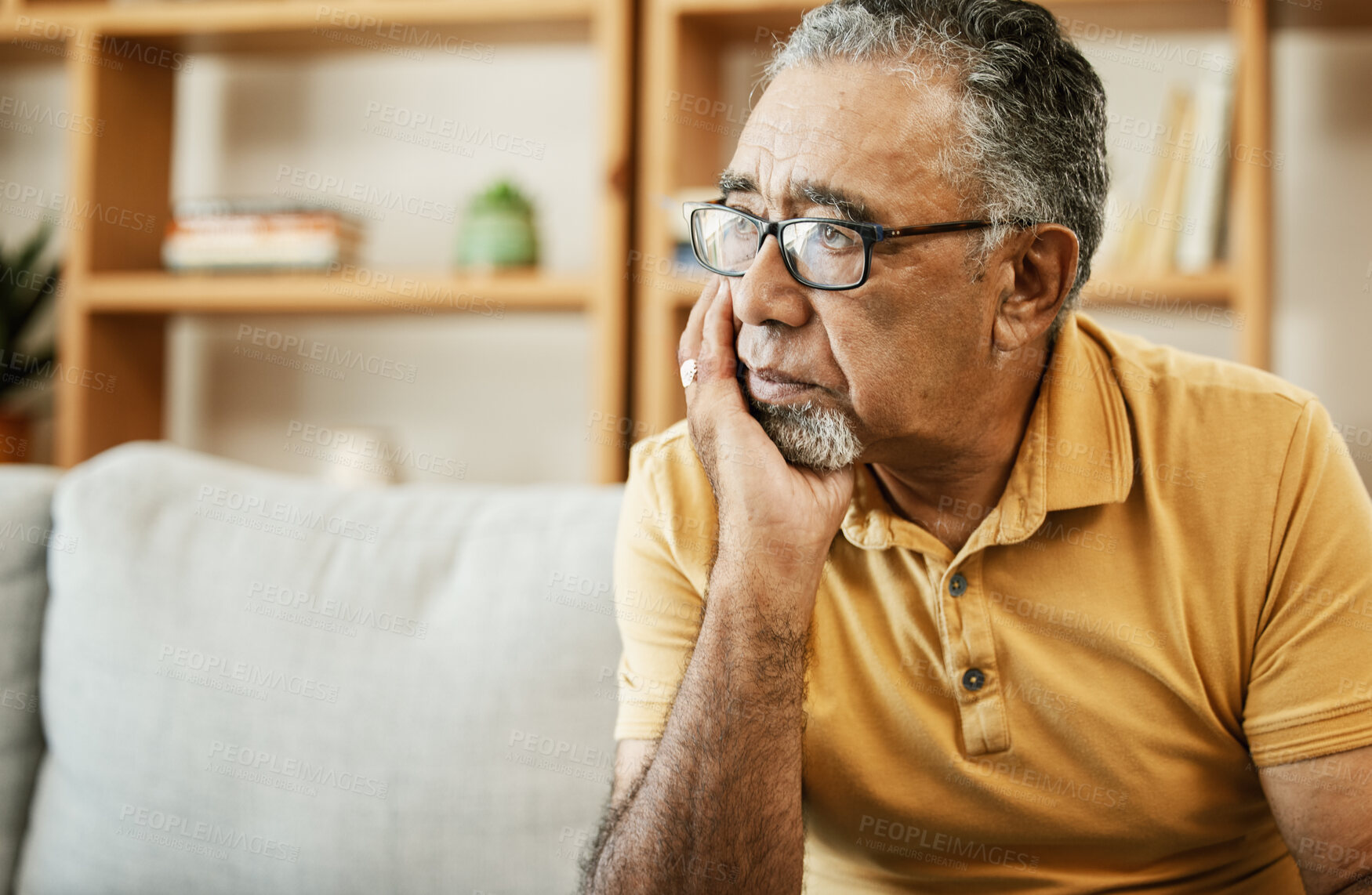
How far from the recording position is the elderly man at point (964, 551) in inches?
39.1

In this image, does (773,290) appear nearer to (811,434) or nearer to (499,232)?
(811,434)

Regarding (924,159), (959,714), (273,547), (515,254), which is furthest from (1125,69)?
(273,547)

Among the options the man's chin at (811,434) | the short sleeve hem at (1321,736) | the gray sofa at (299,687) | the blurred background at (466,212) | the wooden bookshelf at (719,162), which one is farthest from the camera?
the blurred background at (466,212)

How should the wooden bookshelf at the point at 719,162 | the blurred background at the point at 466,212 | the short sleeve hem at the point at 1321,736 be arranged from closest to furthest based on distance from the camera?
the short sleeve hem at the point at 1321,736, the wooden bookshelf at the point at 719,162, the blurred background at the point at 466,212

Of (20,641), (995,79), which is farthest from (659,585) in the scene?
(20,641)

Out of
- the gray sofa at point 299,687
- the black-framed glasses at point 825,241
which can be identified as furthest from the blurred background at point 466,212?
the black-framed glasses at point 825,241

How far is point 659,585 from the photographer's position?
3.74ft

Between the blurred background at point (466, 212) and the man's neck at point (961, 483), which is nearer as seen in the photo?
the man's neck at point (961, 483)

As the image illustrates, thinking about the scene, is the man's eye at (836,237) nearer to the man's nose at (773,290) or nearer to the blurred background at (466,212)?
the man's nose at (773,290)

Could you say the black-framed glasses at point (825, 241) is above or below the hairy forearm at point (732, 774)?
above

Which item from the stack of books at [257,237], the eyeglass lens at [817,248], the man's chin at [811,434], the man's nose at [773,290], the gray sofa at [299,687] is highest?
the stack of books at [257,237]

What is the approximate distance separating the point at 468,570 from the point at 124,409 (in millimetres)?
1333

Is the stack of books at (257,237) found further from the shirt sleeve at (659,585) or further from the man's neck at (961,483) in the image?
the man's neck at (961,483)

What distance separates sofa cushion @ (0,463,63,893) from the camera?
1422 millimetres
